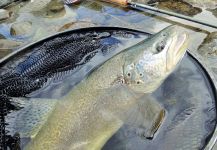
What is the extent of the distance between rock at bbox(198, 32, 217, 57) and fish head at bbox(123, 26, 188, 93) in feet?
5.20

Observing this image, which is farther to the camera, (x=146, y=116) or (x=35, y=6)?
(x=35, y=6)

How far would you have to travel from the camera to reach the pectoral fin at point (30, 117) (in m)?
2.73

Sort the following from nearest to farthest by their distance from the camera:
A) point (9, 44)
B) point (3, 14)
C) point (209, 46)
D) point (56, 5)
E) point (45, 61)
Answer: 1. point (45, 61)
2. point (209, 46)
3. point (9, 44)
4. point (3, 14)
5. point (56, 5)

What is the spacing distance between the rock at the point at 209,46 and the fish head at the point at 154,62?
1584 mm

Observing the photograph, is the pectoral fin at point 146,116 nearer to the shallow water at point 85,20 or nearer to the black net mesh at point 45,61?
the black net mesh at point 45,61

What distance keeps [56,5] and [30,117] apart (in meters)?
3.39

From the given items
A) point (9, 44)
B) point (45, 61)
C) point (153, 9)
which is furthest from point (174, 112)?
point (9, 44)

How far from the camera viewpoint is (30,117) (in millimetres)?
2844

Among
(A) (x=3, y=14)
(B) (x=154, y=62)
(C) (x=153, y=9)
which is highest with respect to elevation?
(B) (x=154, y=62)

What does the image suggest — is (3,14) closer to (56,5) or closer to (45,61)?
(56,5)

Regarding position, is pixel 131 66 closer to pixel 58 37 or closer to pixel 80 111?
pixel 80 111

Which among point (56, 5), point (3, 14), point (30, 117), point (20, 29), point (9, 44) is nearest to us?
point (30, 117)

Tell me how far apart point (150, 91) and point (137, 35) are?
953 millimetres

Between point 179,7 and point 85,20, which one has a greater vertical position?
point 179,7
